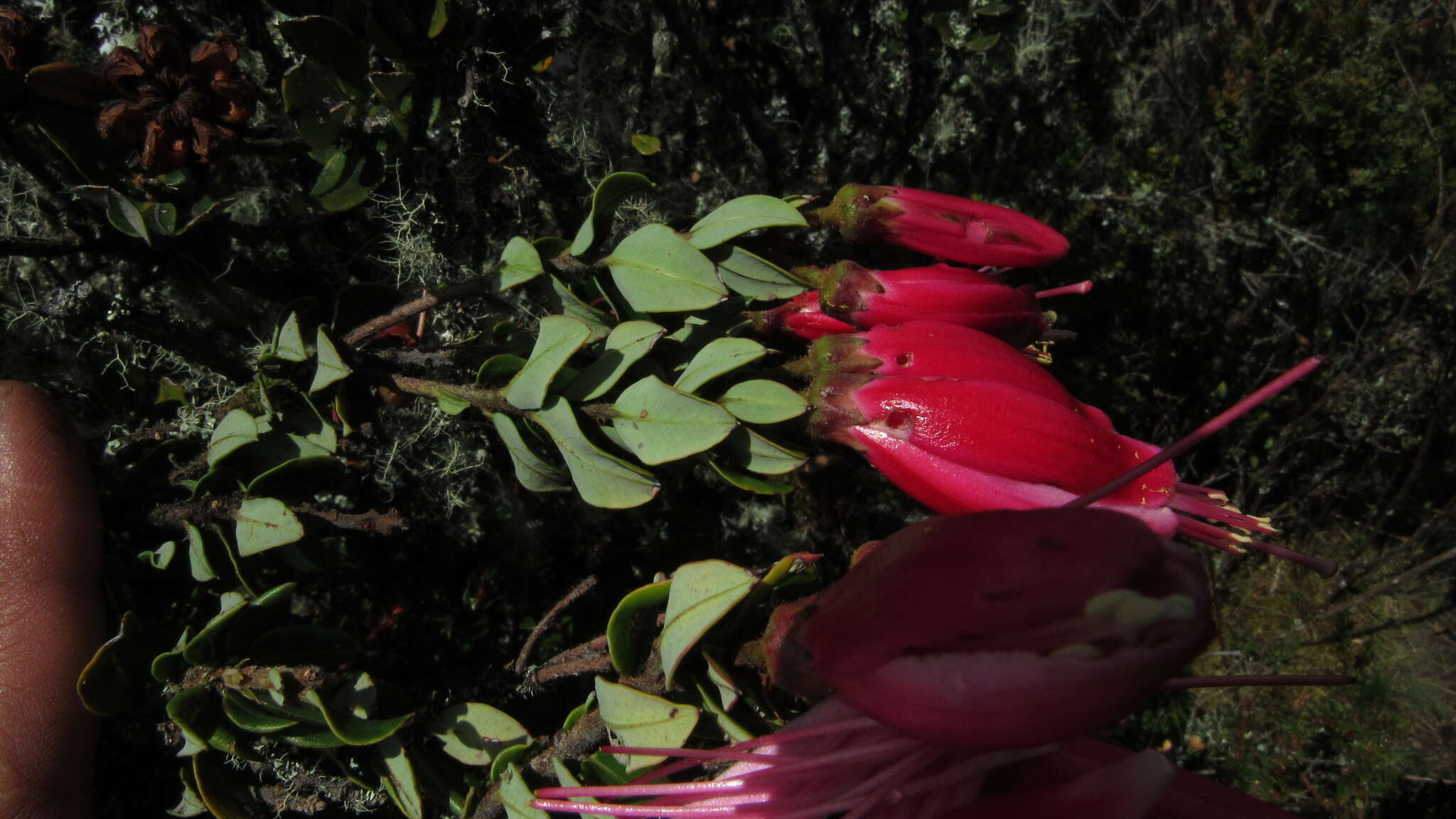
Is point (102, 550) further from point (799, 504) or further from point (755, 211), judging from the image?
point (799, 504)

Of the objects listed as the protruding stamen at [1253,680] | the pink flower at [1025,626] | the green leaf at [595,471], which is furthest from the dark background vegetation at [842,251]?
the protruding stamen at [1253,680]

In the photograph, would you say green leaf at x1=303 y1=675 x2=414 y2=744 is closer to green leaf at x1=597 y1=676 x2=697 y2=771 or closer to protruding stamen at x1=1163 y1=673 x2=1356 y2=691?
green leaf at x1=597 y1=676 x2=697 y2=771

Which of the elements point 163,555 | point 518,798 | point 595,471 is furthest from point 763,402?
point 163,555

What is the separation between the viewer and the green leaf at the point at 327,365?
0.73 metres

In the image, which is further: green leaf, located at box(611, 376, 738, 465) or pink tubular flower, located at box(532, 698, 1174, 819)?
green leaf, located at box(611, 376, 738, 465)

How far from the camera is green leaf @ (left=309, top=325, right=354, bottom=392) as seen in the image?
725 millimetres

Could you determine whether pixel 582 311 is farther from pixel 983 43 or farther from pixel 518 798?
pixel 983 43

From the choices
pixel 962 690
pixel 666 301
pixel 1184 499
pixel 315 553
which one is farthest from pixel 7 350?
pixel 1184 499

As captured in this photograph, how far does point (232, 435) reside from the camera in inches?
29.8

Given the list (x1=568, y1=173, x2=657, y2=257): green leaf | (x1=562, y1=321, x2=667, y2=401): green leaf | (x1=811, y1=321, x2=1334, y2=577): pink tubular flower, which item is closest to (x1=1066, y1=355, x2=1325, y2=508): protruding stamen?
(x1=811, y1=321, x2=1334, y2=577): pink tubular flower

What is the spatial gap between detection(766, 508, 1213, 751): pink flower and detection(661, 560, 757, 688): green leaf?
10cm

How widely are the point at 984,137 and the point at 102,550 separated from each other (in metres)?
1.48

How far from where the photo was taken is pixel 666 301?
719 millimetres

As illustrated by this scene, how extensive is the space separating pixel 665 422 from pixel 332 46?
46 centimetres
